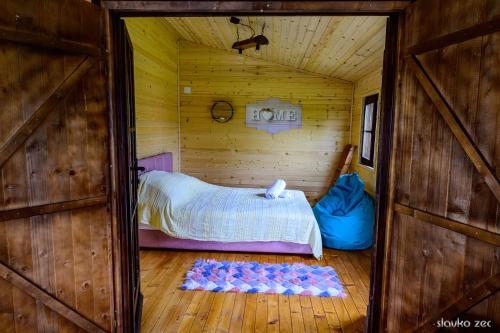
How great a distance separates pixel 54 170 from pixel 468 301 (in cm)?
211

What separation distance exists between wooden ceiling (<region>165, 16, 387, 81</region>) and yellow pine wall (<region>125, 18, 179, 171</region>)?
0.42m

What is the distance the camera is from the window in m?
4.51

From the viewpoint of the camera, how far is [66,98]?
66.1 inches

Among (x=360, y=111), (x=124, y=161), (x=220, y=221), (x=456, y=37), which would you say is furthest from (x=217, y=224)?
(x=360, y=111)

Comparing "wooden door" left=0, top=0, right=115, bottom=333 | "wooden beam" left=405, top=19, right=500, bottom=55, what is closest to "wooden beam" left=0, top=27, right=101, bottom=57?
"wooden door" left=0, top=0, right=115, bottom=333

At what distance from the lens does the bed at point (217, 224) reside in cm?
355

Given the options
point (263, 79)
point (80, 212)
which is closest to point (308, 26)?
point (263, 79)

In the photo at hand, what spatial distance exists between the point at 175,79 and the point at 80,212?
14.0 feet

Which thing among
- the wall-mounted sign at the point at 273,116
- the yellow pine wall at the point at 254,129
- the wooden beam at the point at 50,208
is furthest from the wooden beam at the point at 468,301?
the wall-mounted sign at the point at 273,116

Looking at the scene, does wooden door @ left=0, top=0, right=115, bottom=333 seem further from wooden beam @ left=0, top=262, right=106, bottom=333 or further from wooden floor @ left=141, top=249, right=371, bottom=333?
wooden floor @ left=141, top=249, right=371, bottom=333

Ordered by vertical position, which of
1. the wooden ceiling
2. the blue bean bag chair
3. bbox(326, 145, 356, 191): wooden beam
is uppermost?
the wooden ceiling

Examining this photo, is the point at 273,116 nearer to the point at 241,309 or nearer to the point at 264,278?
the point at 264,278

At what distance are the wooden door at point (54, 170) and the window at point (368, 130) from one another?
3.67 metres

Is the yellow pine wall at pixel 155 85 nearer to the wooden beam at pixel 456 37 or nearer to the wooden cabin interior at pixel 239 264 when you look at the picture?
the wooden cabin interior at pixel 239 264
